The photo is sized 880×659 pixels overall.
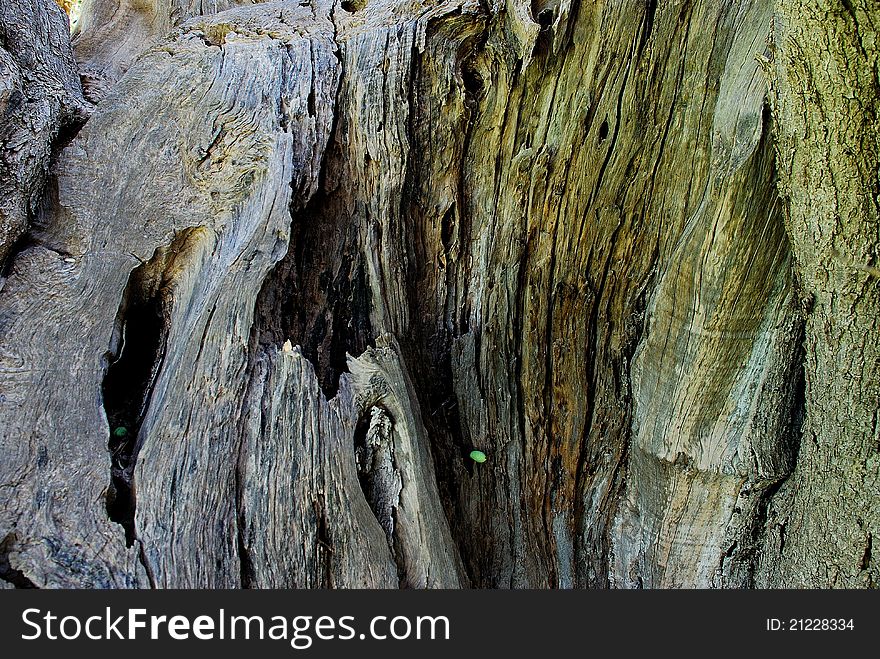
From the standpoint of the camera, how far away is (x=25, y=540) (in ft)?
→ 5.77

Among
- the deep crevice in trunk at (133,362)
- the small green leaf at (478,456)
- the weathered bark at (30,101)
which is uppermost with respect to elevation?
the weathered bark at (30,101)

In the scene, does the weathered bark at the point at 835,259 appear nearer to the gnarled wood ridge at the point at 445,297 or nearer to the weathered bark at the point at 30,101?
the gnarled wood ridge at the point at 445,297

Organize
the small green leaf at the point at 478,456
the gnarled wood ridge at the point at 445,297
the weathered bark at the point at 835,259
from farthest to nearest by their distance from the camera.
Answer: the small green leaf at the point at 478,456
the gnarled wood ridge at the point at 445,297
the weathered bark at the point at 835,259

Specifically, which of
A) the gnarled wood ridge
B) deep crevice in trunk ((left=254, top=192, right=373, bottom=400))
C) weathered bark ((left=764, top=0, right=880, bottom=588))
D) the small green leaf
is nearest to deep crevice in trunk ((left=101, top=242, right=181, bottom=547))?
the gnarled wood ridge

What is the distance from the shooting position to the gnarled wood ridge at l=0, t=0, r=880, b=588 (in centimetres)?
185

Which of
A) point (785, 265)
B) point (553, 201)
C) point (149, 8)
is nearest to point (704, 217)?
point (785, 265)

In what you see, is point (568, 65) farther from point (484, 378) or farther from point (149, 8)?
point (149, 8)

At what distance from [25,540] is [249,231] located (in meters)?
1.18

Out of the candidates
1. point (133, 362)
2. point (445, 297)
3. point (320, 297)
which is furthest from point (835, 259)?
Result: point (133, 362)

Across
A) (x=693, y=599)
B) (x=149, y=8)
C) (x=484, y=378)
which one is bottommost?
(x=693, y=599)

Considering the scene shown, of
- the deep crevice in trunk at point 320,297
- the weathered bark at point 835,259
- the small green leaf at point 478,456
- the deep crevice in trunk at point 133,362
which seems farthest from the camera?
the small green leaf at point 478,456

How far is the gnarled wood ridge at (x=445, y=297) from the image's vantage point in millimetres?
1851

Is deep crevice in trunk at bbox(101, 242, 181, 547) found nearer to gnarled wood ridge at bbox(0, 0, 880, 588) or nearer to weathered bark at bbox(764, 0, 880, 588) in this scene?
gnarled wood ridge at bbox(0, 0, 880, 588)

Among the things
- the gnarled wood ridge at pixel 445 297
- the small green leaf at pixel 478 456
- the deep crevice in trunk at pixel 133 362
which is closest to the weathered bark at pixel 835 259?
the gnarled wood ridge at pixel 445 297
